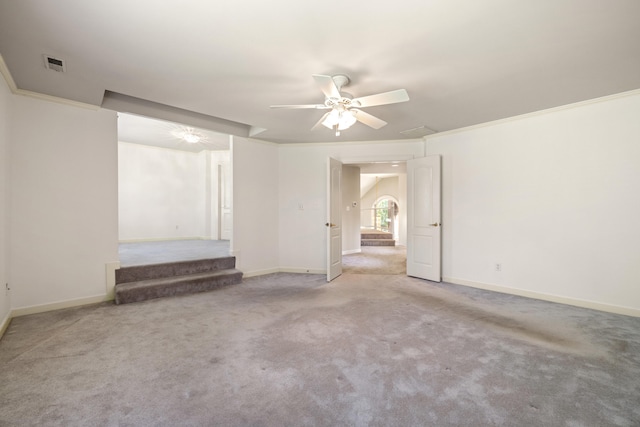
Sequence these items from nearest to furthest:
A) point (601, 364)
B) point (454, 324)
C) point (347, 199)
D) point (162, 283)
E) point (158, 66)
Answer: point (601, 364), point (158, 66), point (454, 324), point (162, 283), point (347, 199)

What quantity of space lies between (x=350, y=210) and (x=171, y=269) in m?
4.83

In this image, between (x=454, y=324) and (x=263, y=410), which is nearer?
(x=263, y=410)

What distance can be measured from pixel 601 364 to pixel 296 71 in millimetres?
3404

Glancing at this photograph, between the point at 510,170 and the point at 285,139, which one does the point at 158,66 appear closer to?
the point at 285,139

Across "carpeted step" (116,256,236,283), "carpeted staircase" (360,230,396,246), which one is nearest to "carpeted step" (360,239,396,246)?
"carpeted staircase" (360,230,396,246)

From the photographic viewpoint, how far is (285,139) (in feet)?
16.6

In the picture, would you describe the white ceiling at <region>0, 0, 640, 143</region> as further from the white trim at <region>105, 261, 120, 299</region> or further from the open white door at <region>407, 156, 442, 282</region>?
the white trim at <region>105, 261, 120, 299</region>

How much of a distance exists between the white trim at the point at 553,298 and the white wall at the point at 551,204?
18mm

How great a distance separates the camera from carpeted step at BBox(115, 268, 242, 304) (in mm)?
3524

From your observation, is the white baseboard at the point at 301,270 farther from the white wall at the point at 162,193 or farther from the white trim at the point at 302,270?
the white wall at the point at 162,193

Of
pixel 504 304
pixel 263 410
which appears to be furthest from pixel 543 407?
pixel 504 304

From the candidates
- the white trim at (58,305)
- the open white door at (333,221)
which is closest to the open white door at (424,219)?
the open white door at (333,221)

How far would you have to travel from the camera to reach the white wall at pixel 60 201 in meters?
3.09

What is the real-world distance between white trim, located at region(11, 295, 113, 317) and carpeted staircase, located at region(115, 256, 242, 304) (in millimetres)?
244
